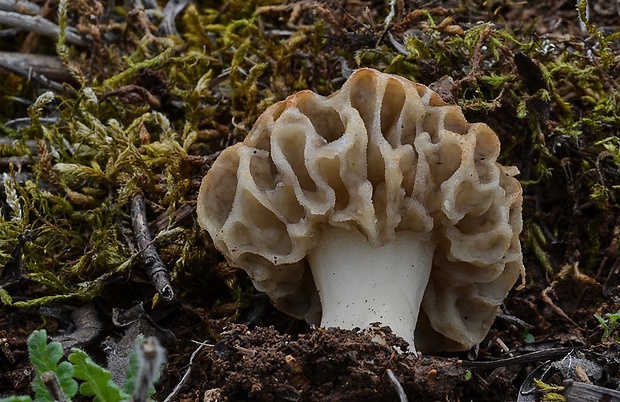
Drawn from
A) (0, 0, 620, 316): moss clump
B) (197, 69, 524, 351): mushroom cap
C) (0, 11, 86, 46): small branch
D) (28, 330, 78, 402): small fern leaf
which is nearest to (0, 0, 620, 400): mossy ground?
(0, 0, 620, 316): moss clump

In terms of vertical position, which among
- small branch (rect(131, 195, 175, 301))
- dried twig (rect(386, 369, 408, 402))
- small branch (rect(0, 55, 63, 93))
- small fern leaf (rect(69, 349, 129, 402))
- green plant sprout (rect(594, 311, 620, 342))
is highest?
small branch (rect(0, 55, 63, 93))

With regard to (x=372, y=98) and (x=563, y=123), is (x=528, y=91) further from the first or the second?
(x=372, y=98)

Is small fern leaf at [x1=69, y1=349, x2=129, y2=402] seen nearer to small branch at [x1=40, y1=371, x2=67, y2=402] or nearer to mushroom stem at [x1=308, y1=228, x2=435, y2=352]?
small branch at [x1=40, y1=371, x2=67, y2=402]

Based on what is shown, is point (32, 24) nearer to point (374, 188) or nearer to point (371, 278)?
point (374, 188)

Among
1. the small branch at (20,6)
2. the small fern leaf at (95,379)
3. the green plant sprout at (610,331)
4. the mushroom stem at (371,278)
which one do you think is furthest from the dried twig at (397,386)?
the small branch at (20,6)

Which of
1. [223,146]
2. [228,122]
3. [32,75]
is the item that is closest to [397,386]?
[223,146]

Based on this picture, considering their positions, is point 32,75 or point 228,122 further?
point 32,75
